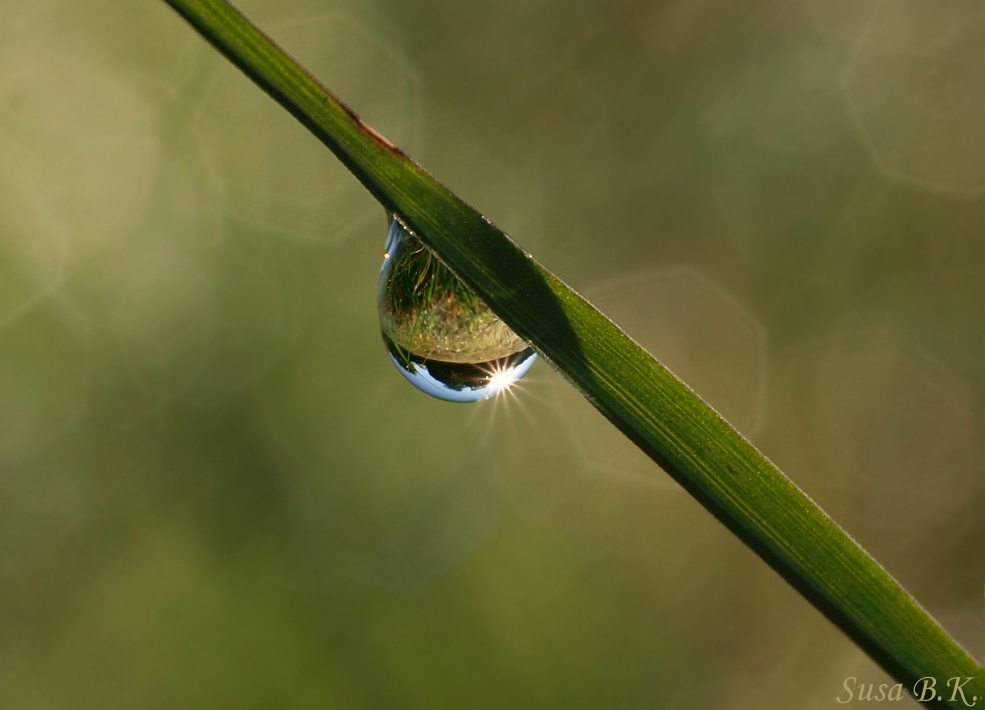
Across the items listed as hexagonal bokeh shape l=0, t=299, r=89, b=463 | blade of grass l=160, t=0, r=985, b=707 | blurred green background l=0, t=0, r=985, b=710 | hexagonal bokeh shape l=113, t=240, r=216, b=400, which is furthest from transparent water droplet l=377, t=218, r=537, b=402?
hexagonal bokeh shape l=0, t=299, r=89, b=463

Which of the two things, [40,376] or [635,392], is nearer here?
[635,392]

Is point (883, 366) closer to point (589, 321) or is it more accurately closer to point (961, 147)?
point (961, 147)

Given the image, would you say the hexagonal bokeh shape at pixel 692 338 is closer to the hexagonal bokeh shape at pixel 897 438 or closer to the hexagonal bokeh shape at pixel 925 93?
the hexagonal bokeh shape at pixel 897 438

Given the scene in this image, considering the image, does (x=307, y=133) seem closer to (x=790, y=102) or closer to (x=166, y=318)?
(x=166, y=318)

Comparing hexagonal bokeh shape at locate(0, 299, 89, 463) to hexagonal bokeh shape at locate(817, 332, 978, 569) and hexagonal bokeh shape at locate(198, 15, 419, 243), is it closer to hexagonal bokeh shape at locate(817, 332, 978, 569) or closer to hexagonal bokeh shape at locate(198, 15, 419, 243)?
hexagonal bokeh shape at locate(198, 15, 419, 243)

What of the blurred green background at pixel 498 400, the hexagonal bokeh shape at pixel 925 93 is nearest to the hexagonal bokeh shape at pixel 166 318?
the blurred green background at pixel 498 400

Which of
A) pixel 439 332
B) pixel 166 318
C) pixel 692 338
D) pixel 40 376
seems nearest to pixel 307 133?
pixel 166 318
